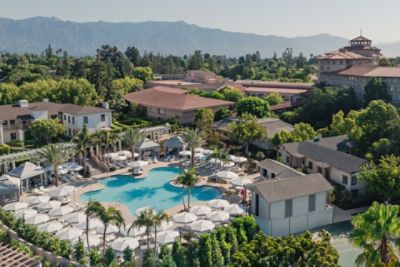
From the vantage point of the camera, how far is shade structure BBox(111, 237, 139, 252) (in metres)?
24.7

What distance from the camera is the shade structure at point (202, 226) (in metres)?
27.5

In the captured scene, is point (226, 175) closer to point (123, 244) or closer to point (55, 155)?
point (55, 155)

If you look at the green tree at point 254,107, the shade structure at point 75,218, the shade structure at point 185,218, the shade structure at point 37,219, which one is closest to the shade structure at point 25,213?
the shade structure at point 37,219

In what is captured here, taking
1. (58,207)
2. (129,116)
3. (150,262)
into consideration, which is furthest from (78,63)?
(150,262)

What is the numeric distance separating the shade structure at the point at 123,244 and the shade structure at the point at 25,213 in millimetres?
8110

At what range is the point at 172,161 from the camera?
4741cm

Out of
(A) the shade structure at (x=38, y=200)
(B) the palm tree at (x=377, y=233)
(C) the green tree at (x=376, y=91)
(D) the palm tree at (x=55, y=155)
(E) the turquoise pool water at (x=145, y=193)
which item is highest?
(C) the green tree at (x=376, y=91)

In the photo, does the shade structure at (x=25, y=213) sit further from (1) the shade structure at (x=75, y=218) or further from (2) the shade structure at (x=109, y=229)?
(2) the shade structure at (x=109, y=229)

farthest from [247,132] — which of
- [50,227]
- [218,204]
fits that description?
[50,227]

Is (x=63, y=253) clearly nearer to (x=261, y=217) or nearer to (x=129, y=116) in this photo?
(x=261, y=217)

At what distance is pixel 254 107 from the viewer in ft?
197

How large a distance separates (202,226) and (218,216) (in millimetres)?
2098

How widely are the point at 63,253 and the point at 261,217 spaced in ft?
41.7

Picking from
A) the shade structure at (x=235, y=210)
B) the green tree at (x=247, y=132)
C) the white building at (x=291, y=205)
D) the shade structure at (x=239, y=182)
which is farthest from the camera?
the green tree at (x=247, y=132)
